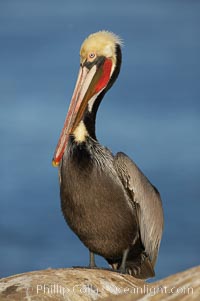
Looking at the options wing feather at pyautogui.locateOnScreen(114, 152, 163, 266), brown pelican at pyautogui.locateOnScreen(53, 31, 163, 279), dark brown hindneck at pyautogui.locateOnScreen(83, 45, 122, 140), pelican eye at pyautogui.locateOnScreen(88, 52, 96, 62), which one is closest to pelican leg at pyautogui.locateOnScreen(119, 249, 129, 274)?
brown pelican at pyautogui.locateOnScreen(53, 31, 163, 279)

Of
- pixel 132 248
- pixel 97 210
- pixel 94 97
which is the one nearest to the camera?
pixel 97 210

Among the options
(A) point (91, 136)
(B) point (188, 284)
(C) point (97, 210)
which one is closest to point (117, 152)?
(A) point (91, 136)

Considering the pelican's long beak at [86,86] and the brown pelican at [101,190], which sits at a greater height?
the pelican's long beak at [86,86]

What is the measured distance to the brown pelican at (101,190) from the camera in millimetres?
9492

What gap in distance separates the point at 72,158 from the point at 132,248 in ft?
5.30

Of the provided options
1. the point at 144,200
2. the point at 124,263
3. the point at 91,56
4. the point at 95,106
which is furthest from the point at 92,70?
the point at 124,263

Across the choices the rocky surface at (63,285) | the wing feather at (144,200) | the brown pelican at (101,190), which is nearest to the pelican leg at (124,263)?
the brown pelican at (101,190)

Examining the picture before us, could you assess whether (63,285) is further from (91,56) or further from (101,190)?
(91,56)

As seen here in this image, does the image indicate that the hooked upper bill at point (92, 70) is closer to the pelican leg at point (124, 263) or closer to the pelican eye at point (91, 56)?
the pelican eye at point (91, 56)

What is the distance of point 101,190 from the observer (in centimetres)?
949

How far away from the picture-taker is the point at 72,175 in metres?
9.70

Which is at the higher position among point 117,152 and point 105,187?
point 117,152

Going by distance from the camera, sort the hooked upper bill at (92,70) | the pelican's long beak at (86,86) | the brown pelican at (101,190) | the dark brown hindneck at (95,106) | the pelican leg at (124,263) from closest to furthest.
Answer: the brown pelican at (101,190) → the pelican leg at (124,263) → the dark brown hindneck at (95,106) → the pelican's long beak at (86,86) → the hooked upper bill at (92,70)

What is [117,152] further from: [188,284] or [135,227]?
[188,284]
